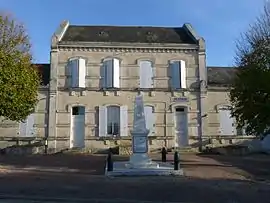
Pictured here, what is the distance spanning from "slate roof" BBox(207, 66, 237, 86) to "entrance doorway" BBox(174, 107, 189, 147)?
3432mm

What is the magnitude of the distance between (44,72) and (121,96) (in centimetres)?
678

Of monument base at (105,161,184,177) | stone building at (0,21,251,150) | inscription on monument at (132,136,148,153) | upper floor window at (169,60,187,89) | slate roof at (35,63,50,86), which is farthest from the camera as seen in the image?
slate roof at (35,63,50,86)

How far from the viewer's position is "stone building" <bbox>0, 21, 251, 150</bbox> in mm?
30203

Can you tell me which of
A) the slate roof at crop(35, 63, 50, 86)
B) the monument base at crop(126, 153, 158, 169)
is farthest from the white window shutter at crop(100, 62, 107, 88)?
the monument base at crop(126, 153, 158, 169)

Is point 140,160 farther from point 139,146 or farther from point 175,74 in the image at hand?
point 175,74

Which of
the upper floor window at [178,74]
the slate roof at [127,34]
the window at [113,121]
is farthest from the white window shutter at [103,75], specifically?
the upper floor window at [178,74]

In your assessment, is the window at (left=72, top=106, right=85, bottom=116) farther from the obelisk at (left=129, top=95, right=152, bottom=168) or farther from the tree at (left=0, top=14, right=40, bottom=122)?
the obelisk at (left=129, top=95, right=152, bottom=168)

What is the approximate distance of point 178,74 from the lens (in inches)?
1231

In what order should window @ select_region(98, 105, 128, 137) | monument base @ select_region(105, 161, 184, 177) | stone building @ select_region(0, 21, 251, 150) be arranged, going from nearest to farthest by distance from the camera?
1. monument base @ select_region(105, 161, 184, 177)
2. stone building @ select_region(0, 21, 251, 150)
3. window @ select_region(98, 105, 128, 137)

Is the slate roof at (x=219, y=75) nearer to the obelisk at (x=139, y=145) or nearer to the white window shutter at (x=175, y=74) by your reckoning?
the white window shutter at (x=175, y=74)

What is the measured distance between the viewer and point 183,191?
1284cm

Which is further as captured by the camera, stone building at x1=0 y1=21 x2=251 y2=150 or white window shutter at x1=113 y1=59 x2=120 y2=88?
white window shutter at x1=113 y1=59 x2=120 y2=88

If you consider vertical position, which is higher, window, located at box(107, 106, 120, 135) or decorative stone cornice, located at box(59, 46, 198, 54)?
decorative stone cornice, located at box(59, 46, 198, 54)

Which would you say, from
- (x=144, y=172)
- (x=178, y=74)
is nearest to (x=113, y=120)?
(x=178, y=74)
